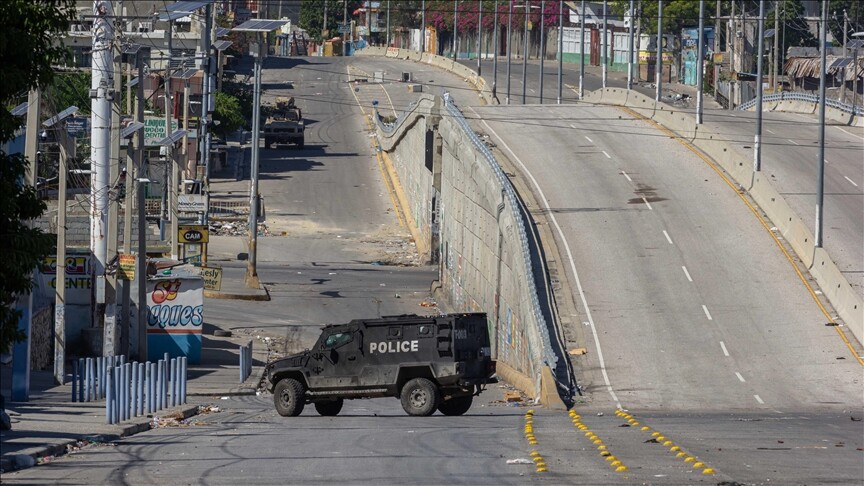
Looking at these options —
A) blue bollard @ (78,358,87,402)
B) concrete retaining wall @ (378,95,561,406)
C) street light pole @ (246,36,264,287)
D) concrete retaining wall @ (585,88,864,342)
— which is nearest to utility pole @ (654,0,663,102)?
concrete retaining wall @ (585,88,864,342)

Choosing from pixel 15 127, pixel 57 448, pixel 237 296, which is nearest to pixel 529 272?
pixel 237 296

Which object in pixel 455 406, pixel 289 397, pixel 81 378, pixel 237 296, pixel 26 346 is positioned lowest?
pixel 237 296

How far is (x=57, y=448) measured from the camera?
18828 mm

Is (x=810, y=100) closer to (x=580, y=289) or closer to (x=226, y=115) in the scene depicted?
(x=226, y=115)

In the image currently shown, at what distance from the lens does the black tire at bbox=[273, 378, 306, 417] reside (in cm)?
2652

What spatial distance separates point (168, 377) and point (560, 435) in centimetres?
1038

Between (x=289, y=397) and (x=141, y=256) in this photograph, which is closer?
(x=289, y=397)

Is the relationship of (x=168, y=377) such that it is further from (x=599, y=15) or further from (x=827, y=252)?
(x=599, y=15)

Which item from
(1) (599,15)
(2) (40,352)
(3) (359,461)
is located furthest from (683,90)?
(3) (359,461)

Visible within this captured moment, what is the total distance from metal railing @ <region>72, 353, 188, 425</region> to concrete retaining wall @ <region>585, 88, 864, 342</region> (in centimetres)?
2029

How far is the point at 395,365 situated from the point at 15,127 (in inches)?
506

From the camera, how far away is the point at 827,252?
4291 centimetres

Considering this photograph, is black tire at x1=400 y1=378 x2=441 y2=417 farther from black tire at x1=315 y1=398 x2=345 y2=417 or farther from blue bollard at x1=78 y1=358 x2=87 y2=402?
blue bollard at x1=78 y1=358 x2=87 y2=402

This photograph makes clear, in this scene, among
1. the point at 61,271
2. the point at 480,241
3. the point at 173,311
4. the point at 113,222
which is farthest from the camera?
the point at 480,241
